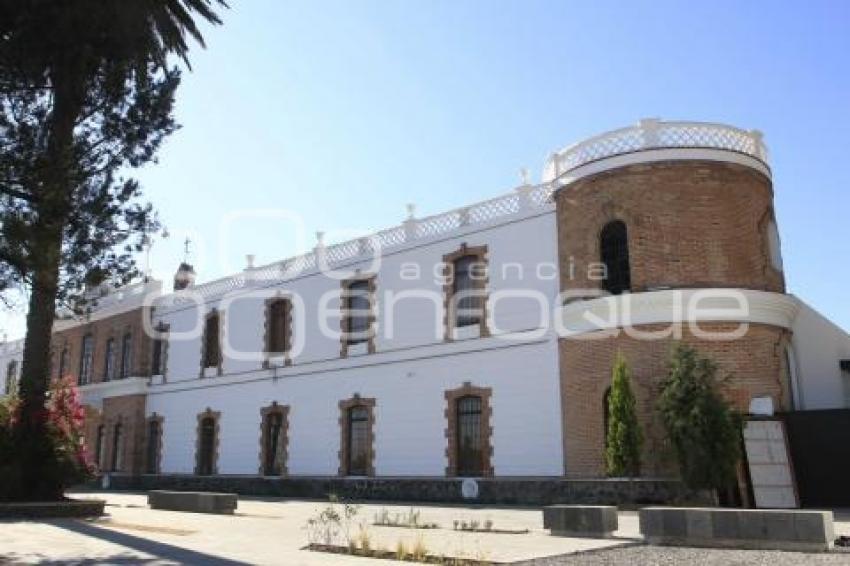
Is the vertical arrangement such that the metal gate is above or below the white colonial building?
below

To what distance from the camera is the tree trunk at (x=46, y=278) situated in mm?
11945

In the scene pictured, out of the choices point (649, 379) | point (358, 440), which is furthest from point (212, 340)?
point (649, 379)

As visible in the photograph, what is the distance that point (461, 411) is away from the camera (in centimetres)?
2303

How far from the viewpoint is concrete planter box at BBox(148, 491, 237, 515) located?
18609mm

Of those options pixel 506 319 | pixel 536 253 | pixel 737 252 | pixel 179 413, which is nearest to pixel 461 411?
pixel 506 319

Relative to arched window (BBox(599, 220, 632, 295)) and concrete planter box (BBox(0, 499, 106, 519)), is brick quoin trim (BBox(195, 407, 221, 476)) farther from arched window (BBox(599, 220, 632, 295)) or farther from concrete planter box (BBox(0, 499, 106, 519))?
arched window (BBox(599, 220, 632, 295))

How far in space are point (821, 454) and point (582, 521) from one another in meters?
8.06

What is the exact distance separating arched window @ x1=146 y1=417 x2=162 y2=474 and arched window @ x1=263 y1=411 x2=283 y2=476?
7737 millimetres

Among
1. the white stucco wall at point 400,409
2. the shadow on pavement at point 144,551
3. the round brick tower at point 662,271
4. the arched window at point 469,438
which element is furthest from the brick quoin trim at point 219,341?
the shadow on pavement at point 144,551

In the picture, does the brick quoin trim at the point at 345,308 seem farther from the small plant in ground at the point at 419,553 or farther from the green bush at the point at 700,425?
the small plant in ground at the point at 419,553

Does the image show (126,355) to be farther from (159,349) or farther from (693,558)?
(693,558)

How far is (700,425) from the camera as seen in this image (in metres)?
16.6

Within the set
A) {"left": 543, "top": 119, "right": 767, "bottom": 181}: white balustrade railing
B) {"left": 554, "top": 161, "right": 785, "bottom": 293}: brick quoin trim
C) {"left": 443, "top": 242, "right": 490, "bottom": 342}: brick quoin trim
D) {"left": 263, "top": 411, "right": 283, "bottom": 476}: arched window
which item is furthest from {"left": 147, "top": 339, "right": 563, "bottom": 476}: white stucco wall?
{"left": 543, "top": 119, "right": 767, "bottom": 181}: white balustrade railing

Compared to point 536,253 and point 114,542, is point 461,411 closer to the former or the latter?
point 536,253
